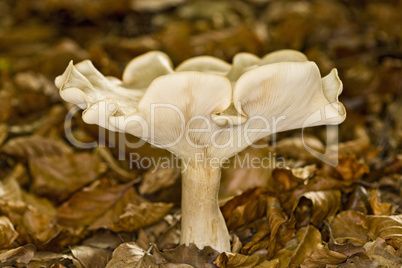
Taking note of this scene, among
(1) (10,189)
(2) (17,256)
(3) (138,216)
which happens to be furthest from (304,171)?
(1) (10,189)

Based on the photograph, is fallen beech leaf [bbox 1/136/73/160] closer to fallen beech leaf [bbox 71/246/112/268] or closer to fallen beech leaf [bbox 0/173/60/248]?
fallen beech leaf [bbox 0/173/60/248]

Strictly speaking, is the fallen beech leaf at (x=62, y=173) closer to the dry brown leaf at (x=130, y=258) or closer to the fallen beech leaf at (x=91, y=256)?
the fallen beech leaf at (x=91, y=256)

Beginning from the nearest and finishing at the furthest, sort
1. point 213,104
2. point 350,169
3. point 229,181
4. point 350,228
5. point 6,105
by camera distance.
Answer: point 213,104 < point 350,228 < point 350,169 < point 229,181 < point 6,105

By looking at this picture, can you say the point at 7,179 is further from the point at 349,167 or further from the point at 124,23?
the point at 124,23

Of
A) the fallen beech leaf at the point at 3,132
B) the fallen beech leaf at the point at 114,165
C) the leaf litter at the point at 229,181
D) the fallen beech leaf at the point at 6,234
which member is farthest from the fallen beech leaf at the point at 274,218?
the fallen beech leaf at the point at 3,132

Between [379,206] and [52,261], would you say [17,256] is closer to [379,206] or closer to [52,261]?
[52,261]
